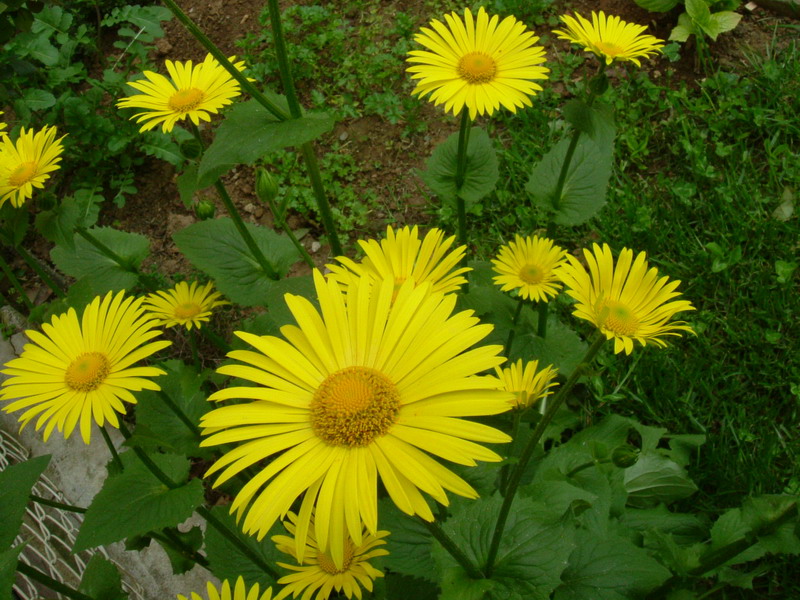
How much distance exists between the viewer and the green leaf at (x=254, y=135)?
1568 mm

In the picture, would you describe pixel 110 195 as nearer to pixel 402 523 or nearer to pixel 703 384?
pixel 402 523

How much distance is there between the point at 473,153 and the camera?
89.9 inches

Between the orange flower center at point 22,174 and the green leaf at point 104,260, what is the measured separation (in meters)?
0.43

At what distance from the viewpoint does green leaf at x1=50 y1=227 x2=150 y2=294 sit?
2484 mm

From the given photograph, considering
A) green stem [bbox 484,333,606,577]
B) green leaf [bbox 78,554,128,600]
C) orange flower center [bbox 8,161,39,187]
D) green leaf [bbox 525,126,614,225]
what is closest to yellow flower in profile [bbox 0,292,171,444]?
green leaf [bbox 78,554,128,600]

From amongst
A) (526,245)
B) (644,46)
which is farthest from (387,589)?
(644,46)

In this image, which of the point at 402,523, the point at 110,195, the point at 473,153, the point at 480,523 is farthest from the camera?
the point at 110,195

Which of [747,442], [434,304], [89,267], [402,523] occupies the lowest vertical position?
[402,523]

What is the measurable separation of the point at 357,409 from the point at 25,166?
5.38 ft

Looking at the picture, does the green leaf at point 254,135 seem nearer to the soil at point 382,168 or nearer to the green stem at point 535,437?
the green stem at point 535,437

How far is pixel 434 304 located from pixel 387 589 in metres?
1.06

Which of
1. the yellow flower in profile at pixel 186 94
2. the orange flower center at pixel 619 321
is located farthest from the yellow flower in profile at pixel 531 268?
the yellow flower in profile at pixel 186 94

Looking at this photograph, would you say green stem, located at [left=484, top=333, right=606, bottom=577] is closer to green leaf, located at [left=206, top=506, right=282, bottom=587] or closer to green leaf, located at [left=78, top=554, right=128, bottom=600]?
green leaf, located at [left=206, top=506, right=282, bottom=587]

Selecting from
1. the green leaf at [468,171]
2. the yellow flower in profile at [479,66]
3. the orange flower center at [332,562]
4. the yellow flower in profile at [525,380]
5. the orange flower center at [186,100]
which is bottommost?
the orange flower center at [332,562]
